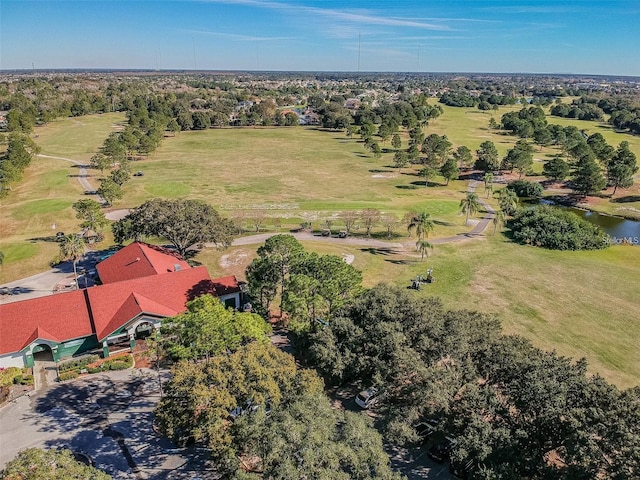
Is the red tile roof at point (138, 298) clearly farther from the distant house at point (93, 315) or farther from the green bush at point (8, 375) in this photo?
the green bush at point (8, 375)

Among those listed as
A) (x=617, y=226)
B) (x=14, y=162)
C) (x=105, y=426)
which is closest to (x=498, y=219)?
(x=617, y=226)

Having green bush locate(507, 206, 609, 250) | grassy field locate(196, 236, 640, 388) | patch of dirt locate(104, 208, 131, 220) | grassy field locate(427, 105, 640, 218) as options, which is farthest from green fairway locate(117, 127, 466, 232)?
grassy field locate(427, 105, 640, 218)

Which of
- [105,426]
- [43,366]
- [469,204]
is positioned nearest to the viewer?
[105,426]

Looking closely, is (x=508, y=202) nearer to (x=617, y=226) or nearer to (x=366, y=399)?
(x=617, y=226)

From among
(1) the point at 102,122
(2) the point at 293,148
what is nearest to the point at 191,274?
(2) the point at 293,148

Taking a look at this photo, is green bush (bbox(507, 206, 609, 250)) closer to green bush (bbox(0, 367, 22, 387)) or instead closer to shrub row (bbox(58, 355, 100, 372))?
shrub row (bbox(58, 355, 100, 372))

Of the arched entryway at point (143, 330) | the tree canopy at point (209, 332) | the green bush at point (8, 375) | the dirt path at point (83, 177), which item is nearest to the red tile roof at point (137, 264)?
the arched entryway at point (143, 330)
